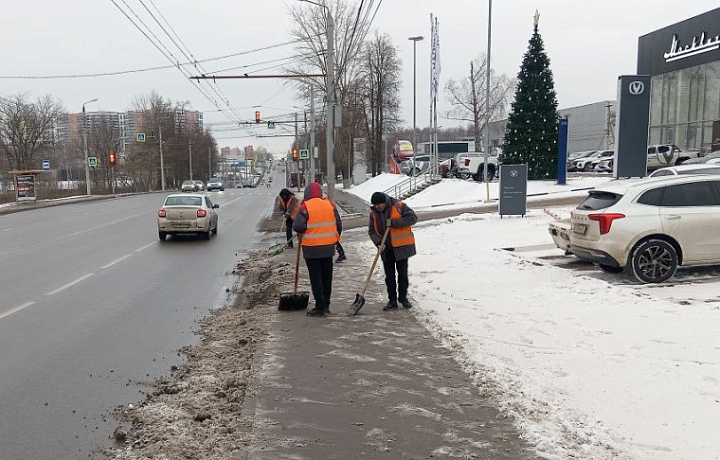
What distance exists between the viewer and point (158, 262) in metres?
13.2

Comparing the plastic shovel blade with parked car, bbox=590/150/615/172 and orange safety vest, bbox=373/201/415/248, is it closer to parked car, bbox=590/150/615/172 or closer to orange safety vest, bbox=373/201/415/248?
orange safety vest, bbox=373/201/415/248

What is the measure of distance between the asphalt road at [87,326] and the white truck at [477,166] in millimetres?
19865

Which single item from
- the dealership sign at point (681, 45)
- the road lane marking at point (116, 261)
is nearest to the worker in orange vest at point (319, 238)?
the road lane marking at point (116, 261)

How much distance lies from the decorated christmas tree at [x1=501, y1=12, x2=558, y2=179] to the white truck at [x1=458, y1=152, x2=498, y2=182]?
4049 millimetres

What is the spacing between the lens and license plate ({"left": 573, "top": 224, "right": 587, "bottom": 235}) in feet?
29.5

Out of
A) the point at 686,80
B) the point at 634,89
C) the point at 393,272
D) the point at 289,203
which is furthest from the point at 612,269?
the point at 686,80

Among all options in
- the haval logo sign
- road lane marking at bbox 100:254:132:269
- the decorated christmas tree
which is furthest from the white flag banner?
road lane marking at bbox 100:254:132:269

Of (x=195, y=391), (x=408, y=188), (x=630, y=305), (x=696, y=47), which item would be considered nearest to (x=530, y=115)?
(x=408, y=188)

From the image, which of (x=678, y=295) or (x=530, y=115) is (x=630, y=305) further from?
(x=530, y=115)

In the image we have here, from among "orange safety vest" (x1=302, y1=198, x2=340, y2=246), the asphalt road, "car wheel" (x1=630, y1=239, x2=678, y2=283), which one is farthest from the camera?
"car wheel" (x1=630, y1=239, x2=678, y2=283)

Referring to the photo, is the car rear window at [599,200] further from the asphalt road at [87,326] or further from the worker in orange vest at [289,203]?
the worker in orange vest at [289,203]

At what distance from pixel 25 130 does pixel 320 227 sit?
2609 inches

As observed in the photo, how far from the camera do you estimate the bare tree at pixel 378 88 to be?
5394cm

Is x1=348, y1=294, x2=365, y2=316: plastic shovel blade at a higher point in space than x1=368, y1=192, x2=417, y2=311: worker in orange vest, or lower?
lower
